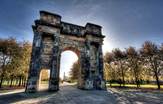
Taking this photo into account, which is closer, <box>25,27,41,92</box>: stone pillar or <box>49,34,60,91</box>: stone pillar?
<box>25,27,41,92</box>: stone pillar

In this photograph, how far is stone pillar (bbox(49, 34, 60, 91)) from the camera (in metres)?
13.8

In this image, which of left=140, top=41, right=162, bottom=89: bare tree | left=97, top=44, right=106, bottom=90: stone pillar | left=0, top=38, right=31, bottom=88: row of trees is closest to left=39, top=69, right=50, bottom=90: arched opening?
left=0, top=38, right=31, bottom=88: row of trees

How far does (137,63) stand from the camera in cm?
2625

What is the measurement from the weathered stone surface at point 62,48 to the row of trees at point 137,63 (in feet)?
37.3

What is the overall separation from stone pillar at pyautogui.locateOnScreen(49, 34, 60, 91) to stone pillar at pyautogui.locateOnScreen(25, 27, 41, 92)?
5.42ft

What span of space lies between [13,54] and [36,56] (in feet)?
33.9

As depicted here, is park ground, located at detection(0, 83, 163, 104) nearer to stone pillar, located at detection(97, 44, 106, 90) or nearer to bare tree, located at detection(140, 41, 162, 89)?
stone pillar, located at detection(97, 44, 106, 90)

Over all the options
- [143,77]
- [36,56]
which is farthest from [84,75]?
[143,77]

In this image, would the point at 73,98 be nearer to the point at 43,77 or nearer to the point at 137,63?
the point at 137,63

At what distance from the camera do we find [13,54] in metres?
21.7

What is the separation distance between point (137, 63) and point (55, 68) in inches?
777

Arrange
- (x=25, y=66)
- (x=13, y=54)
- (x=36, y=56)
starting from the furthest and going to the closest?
1. (x=25, y=66)
2. (x=13, y=54)
3. (x=36, y=56)

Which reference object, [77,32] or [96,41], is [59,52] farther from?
[96,41]

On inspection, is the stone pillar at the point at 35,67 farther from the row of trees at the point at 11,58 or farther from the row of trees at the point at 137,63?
the row of trees at the point at 137,63
